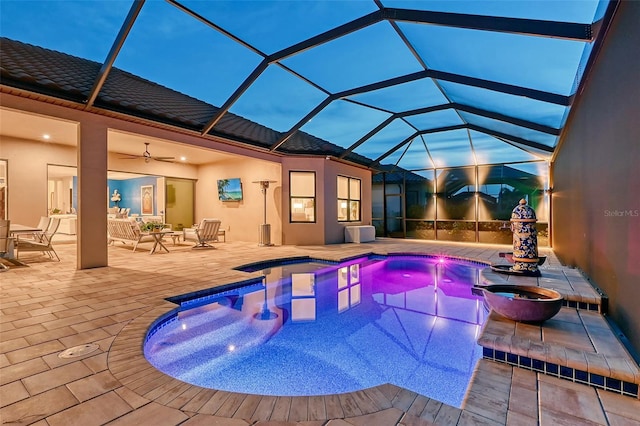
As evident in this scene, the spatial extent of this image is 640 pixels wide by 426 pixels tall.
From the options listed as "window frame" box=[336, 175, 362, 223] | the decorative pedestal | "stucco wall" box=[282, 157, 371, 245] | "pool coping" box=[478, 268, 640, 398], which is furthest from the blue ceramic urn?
"window frame" box=[336, 175, 362, 223]

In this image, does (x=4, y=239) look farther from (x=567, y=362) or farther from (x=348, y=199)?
(x=348, y=199)

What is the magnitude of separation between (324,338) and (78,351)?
226 cm

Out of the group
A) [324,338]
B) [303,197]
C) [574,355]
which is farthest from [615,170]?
[303,197]

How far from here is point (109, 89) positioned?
588 cm

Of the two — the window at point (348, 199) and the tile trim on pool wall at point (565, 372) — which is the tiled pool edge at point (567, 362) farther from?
the window at point (348, 199)

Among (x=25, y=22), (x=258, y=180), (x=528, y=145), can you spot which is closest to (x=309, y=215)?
(x=258, y=180)

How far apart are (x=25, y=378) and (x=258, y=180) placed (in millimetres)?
8703

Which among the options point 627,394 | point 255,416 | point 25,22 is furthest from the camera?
point 25,22

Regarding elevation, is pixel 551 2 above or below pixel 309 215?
above

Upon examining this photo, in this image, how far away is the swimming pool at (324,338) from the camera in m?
2.48

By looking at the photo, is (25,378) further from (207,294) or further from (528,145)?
(528,145)

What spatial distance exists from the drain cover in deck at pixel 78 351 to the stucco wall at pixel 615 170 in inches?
166

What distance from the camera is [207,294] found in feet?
14.3

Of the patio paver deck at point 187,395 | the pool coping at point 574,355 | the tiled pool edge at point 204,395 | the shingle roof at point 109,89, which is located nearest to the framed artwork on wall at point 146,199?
the shingle roof at point 109,89
